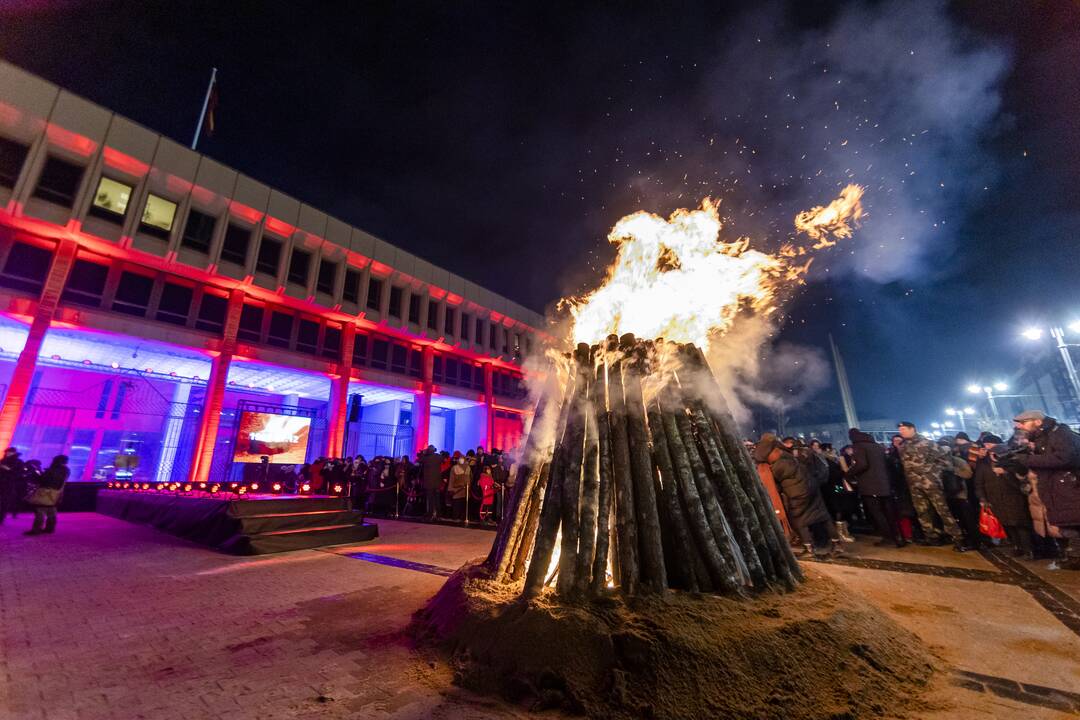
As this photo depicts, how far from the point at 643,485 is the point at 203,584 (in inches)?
240

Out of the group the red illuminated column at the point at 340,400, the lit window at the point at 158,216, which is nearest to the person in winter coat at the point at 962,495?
the red illuminated column at the point at 340,400

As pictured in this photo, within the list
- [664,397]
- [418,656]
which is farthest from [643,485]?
[418,656]

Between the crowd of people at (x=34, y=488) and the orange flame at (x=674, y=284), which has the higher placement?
the orange flame at (x=674, y=284)

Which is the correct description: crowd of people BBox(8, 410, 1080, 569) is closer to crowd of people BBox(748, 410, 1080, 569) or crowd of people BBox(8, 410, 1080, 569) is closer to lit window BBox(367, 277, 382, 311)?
crowd of people BBox(748, 410, 1080, 569)

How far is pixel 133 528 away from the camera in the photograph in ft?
36.9

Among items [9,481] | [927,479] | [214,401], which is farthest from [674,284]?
[214,401]

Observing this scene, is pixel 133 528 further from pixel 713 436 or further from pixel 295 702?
pixel 713 436

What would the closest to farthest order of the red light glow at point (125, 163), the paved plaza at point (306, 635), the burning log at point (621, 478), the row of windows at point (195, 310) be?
the paved plaza at point (306, 635)
the burning log at point (621, 478)
the row of windows at point (195, 310)
the red light glow at point (125, 163)

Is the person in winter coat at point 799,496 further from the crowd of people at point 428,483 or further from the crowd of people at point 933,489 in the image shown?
the crowd of people at point 428,483

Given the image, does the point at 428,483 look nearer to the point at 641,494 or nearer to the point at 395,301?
the point at 641,494

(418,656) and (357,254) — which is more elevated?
(357,254)

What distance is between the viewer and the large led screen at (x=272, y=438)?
21.1 meters

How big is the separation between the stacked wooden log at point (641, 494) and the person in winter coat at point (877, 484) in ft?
17.5

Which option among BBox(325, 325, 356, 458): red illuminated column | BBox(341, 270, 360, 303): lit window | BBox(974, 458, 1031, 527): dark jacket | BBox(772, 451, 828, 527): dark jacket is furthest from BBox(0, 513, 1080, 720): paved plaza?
BBox(341, 270, 360, 303): lit window
